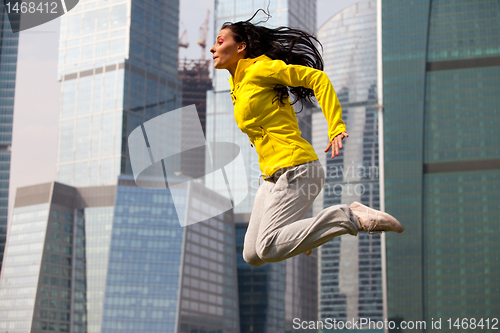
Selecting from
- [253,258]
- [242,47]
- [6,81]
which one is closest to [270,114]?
[242,47]

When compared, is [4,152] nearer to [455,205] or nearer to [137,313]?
[137,313]

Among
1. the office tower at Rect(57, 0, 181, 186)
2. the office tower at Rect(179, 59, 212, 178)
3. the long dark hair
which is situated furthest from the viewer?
the office tower at Rect(179, 59, 212, 178)

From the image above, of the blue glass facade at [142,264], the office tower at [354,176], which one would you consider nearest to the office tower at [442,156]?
the office tower at [354,176]

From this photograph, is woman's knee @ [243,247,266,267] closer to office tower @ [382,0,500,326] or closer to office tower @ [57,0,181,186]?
office tower @ [382,0,500,326]

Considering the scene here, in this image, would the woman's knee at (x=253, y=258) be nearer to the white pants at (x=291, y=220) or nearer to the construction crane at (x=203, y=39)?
the white pants at (x=291, y=220)

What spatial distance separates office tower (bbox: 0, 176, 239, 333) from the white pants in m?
102

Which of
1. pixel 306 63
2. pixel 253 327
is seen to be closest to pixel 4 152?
pixel 253 327

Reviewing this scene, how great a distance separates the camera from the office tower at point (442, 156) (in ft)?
358

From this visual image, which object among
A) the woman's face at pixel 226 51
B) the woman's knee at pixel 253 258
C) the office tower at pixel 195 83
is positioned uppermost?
the office tower at pixel 195 83

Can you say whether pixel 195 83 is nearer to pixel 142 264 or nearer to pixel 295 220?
pixel 142 264

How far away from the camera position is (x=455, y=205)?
110312mm

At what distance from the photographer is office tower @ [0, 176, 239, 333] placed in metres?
107

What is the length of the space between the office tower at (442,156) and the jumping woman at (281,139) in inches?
4208

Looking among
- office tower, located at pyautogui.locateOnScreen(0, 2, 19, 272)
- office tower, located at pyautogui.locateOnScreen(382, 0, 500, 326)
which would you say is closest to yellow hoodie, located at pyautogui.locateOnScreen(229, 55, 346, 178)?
office tower, located at pyautogui.locateOnScreen(382, 0, 500, 326)
